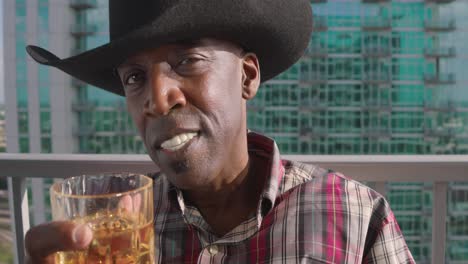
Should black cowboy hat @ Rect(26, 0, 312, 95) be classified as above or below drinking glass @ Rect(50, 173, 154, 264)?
above

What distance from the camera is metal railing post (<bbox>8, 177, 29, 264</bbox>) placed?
1371 mm

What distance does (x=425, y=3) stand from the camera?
896cm

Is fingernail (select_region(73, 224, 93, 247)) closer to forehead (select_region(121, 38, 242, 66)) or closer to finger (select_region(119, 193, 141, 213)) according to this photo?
finger (select_region(119, 193, 141, 213))

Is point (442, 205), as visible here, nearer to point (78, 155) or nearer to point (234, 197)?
point (234, 197)

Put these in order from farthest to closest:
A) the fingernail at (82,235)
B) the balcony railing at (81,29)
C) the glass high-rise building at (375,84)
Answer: the glass high-rise building at (375,84) → the balcony railing at (81,29) → the fingernail at (82,235)

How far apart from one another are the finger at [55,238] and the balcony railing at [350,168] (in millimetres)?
816

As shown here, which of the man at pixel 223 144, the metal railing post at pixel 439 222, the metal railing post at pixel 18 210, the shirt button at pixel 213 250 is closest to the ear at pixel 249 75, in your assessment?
the man at pixel 223 144

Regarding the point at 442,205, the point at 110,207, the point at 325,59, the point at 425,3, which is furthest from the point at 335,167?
the point at 425,3

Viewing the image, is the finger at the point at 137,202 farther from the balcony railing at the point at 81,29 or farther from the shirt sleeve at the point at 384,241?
the balcony railing at the point at 81,29

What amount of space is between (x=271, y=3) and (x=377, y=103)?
8764 mm

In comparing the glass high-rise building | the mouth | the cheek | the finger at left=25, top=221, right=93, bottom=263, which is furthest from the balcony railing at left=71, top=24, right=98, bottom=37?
the finger at left=25, top=221, right=93, bottom=263

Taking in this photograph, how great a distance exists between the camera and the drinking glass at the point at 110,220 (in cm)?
43

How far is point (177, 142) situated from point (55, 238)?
25 cm

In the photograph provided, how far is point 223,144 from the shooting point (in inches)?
27.5
